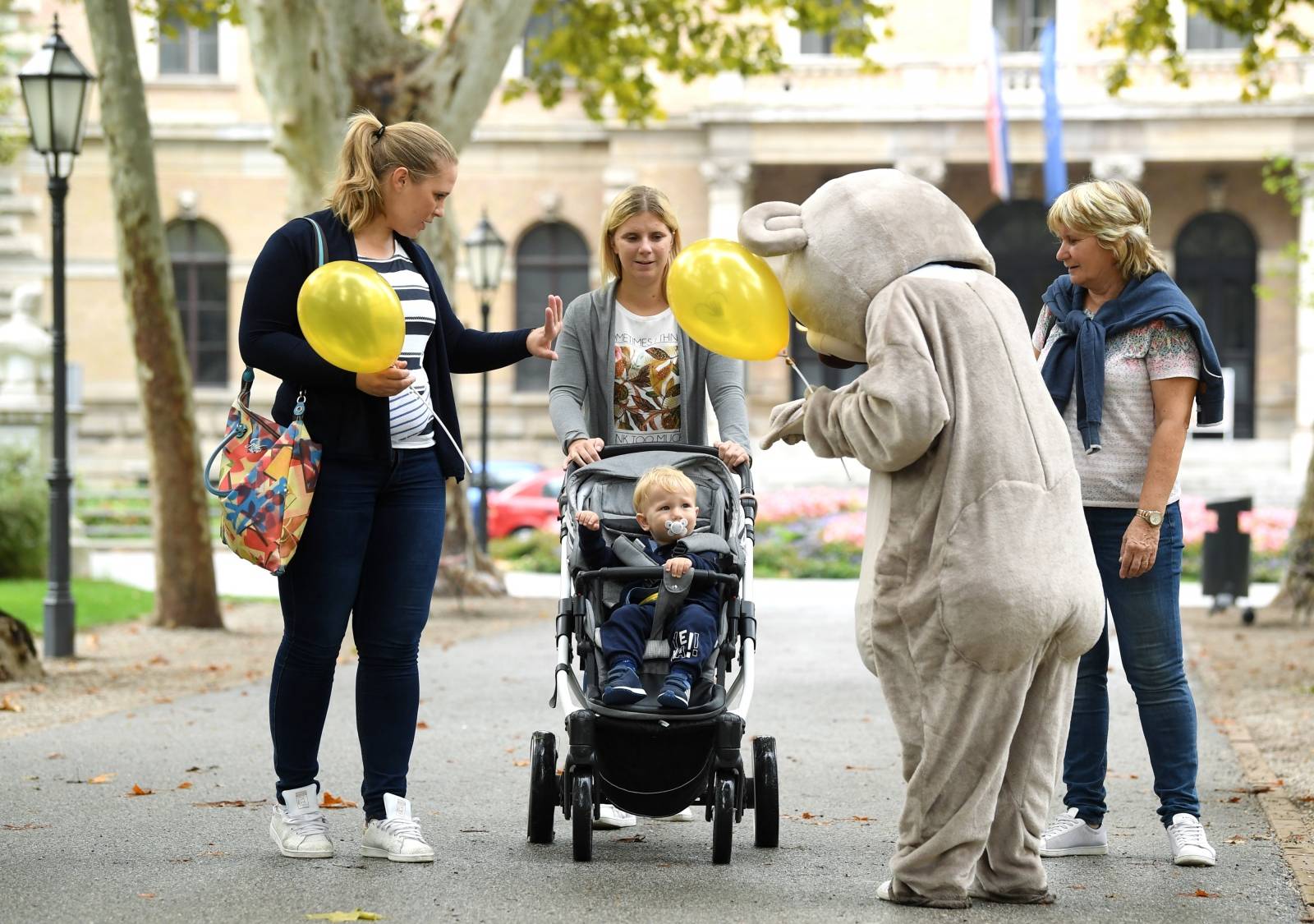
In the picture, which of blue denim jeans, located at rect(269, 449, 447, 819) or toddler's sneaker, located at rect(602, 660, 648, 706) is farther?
blue denim jeans, located at rect(269, 449, 447, 819)

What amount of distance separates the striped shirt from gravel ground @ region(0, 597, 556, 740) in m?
3.80

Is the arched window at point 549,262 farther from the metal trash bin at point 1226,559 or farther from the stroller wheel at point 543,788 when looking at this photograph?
the stroller wheel at point 543,788

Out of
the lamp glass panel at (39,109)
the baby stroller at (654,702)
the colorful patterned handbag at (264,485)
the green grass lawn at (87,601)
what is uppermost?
the lamp glass panel at (39,109)

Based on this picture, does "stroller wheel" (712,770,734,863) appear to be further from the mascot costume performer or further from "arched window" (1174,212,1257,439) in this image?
"arched window" (1174,212,1257,439)

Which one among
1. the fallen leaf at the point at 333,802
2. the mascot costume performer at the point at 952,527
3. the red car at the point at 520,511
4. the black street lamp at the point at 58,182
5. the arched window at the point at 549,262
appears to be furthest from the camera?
the arched window at the point at 549,262

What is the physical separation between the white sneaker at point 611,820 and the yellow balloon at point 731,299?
171 cm

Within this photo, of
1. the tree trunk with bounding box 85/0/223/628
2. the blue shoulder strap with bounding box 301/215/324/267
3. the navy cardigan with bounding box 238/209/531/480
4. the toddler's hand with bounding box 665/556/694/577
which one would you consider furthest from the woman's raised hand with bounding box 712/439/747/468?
the tree trunk with bounding box 85/0/223/628

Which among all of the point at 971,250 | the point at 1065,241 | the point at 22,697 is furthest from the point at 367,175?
the point at 22,697

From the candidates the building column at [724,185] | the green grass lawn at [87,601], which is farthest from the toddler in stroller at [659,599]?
the building column at [724,185]

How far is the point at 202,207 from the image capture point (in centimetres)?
3791

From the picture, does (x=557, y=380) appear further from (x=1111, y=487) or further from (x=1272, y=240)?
(x=1272, y=240)

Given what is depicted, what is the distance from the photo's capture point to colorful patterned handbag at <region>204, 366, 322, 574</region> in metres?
5.13

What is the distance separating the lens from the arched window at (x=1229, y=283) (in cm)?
3672

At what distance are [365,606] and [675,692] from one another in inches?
38.0
